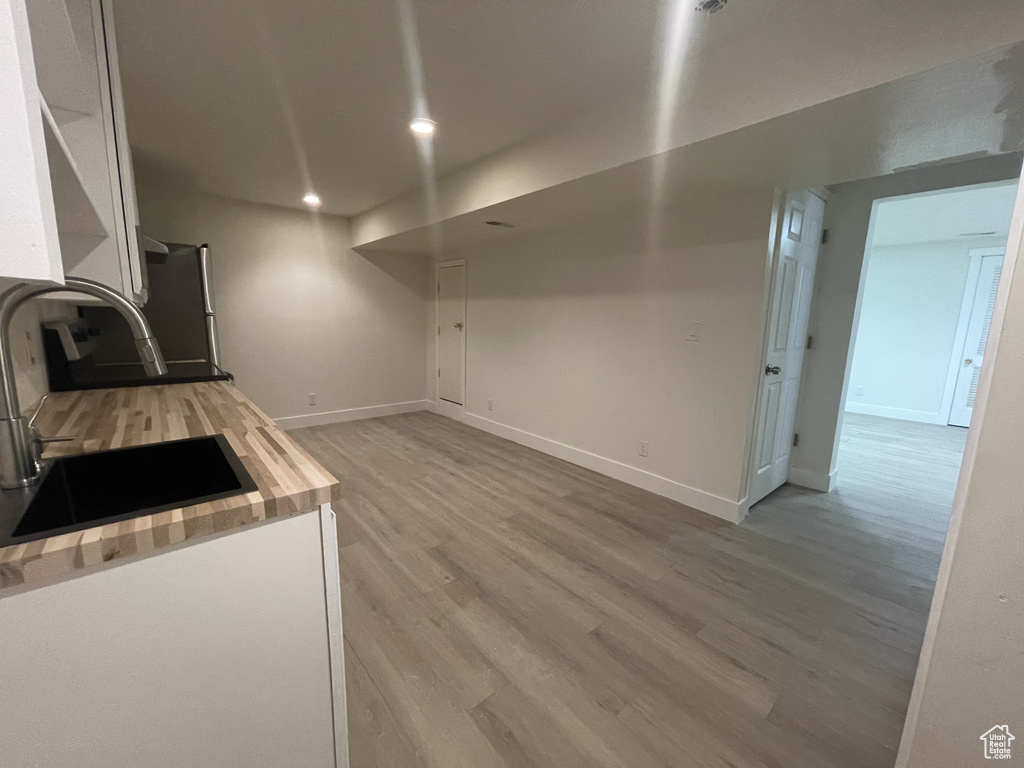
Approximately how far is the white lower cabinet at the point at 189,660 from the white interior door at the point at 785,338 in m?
2.67

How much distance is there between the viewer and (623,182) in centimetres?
224

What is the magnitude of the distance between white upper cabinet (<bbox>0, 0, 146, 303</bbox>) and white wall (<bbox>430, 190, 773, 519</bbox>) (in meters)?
2.79

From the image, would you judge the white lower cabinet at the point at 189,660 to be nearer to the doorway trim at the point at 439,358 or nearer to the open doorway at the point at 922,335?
the doorway trim at the point at 439,358

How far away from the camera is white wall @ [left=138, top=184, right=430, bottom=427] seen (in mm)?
3846

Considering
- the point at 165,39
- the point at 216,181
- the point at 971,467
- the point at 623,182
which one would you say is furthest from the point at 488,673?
the point at 216,181

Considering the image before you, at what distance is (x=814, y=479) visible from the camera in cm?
317

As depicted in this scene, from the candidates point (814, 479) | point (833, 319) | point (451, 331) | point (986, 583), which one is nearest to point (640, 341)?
point (833, 319)

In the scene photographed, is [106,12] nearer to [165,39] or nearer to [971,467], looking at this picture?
[165,39]

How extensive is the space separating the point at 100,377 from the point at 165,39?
5.97ft

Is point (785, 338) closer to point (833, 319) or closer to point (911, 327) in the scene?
point (833, 319)

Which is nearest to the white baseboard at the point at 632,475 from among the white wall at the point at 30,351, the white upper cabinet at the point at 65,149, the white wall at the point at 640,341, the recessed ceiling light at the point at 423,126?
the white wall at the point at 640,341

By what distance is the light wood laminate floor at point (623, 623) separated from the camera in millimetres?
1270

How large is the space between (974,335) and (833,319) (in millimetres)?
3894

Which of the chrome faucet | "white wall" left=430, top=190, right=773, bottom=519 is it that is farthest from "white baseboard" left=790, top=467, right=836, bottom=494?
the chrome faucet
